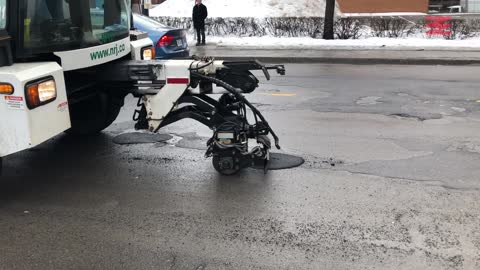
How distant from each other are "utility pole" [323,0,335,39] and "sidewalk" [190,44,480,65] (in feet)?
6.70

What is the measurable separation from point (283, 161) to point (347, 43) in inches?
519

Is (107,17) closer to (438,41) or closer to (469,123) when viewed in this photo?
(469,123)

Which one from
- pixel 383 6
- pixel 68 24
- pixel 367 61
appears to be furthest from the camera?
pixel 383 6

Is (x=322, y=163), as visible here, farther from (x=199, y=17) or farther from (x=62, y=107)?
(x=199, y=17)

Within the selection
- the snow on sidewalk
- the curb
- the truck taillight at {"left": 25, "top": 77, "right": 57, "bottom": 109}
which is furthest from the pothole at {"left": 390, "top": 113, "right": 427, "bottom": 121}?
the snow on sidewalk

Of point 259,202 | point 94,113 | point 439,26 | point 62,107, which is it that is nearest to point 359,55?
point 439,26

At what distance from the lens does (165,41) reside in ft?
37.6

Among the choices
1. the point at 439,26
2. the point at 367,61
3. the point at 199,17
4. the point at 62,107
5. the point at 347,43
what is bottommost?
the point at 367,61

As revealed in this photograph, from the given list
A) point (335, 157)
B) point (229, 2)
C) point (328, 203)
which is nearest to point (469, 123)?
point (335, 157)

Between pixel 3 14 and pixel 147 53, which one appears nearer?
pixel 3 14

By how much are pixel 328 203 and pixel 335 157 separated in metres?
1.33

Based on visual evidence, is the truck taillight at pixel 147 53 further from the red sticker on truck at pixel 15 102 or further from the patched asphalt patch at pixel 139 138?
the red sticker on truck at pixel 15 102

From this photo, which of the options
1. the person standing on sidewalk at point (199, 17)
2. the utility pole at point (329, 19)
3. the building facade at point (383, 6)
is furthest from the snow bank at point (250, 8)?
the utility pole at point (329, 19)

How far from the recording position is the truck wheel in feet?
21.0
